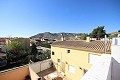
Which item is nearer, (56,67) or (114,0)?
(114,0)

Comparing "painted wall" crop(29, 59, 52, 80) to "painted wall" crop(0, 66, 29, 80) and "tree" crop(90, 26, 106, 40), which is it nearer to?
"painted wall" crop(0, 66, 29, 80)

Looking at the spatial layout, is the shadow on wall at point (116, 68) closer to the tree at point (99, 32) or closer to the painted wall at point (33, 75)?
the painted wall at point (33, 75)

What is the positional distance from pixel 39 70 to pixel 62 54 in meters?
5.93

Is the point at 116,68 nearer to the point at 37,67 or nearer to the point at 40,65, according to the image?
the point at 37,67

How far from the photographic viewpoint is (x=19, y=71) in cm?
1623

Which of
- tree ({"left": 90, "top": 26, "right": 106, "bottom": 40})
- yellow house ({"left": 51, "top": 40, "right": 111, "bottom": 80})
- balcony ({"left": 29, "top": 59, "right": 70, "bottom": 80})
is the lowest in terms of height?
balcony ({"left": 29, "top": 59, "right": 70, "bottom": 80})

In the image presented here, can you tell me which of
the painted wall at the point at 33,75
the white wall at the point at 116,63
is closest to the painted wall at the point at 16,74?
the painted wall at the point at 33,75

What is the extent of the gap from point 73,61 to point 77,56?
1503 mm

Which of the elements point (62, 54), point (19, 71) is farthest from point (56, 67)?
point (19, 71)

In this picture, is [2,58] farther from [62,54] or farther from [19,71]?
[62,54]

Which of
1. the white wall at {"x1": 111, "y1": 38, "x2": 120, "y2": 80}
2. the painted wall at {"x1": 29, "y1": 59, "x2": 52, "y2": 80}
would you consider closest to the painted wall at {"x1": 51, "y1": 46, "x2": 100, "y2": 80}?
the painted wall at {"x1": 29, "y1": 59, "x2": 52, "y2": 80}

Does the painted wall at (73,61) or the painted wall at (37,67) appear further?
the painted wall at (37,67)

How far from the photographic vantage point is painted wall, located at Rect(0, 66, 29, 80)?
1438 centimetres

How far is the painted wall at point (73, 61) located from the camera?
1598 cm
